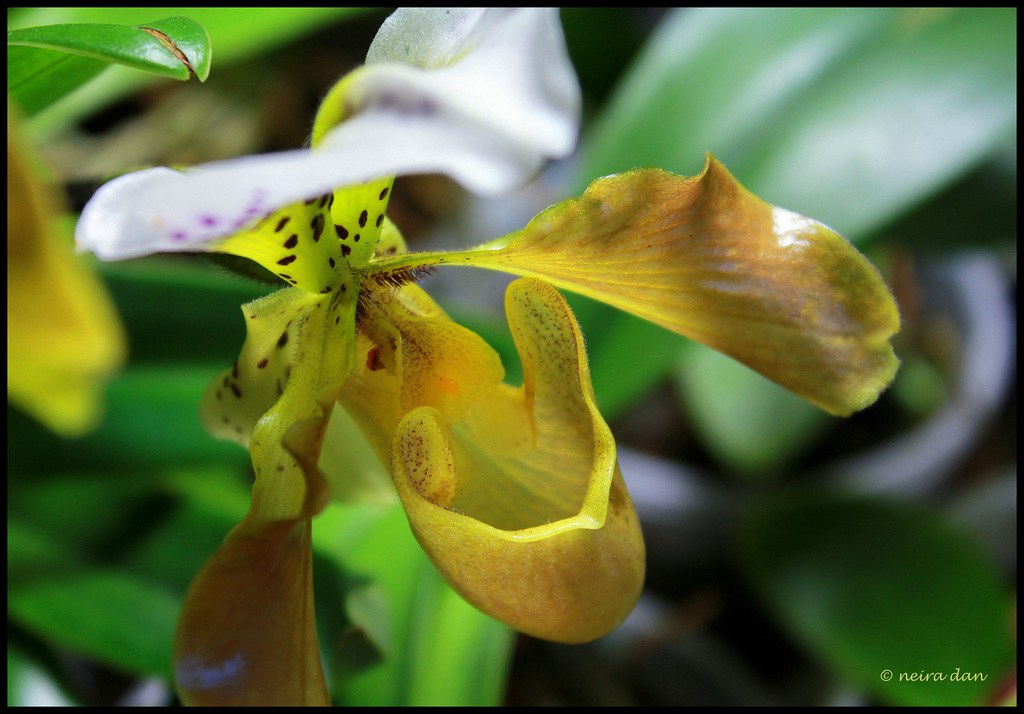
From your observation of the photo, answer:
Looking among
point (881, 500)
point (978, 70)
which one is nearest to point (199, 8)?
point (978, 70)

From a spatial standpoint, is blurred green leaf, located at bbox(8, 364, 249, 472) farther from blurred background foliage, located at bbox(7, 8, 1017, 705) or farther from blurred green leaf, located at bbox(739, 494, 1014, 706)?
blurred green leaf, located at bbox(739, 494, 1014, 706)

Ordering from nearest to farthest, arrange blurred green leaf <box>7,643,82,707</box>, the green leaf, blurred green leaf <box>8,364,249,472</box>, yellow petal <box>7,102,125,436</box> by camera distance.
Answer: yellow petal <box>7,102,125,436</box>
the green leaf
blurred green leaf <box>7,643,82,707</box>
blurred green leaf <box>8,364,249,472</box>

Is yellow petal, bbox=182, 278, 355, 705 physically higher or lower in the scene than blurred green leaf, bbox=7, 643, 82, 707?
higher

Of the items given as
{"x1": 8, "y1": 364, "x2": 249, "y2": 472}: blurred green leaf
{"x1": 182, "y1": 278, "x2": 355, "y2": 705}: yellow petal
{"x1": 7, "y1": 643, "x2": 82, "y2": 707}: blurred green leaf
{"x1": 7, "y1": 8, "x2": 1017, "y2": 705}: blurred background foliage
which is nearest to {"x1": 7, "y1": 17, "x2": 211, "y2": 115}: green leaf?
{"x1": 7, "y1": 8, "x2": 1017, "y2": 705}: blurred background foliage

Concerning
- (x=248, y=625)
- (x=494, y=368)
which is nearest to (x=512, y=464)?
(x=494, y=368)

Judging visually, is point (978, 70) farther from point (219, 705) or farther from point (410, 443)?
point (219, 705)

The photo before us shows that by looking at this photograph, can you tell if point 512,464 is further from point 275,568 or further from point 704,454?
point 704,454

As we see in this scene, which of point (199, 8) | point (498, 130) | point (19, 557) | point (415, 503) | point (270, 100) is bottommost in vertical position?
point (19, 557)
